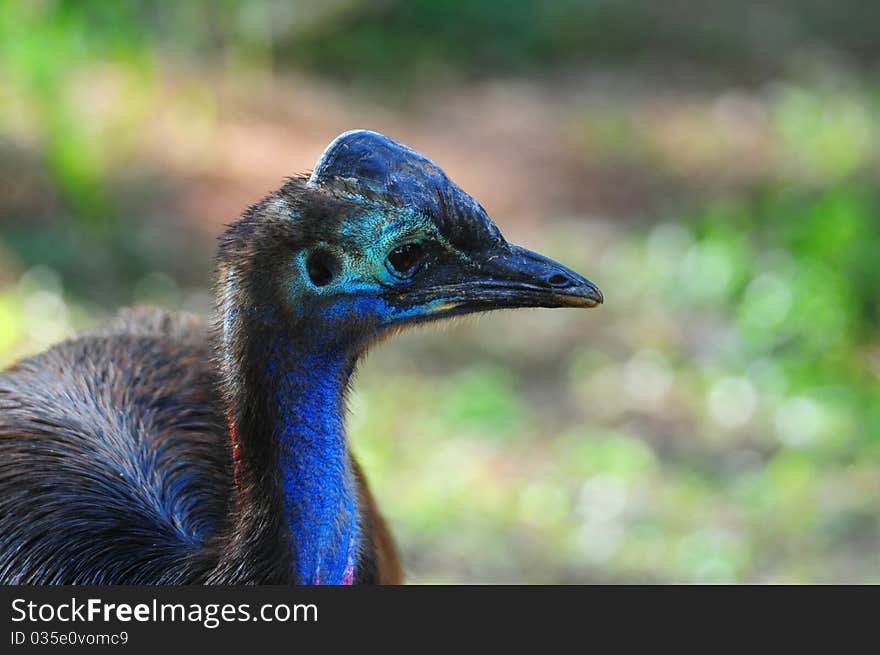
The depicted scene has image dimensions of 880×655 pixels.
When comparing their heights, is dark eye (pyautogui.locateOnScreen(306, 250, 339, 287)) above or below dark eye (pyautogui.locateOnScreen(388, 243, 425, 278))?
below

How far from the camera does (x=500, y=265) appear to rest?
115 inches

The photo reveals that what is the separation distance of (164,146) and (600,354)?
3.04 meters

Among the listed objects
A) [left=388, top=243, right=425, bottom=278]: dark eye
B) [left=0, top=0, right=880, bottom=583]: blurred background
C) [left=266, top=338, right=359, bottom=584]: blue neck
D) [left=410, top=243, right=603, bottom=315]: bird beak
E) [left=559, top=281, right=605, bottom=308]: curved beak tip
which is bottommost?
[left=266, top=338, right=359, bottom=584]: blue neck

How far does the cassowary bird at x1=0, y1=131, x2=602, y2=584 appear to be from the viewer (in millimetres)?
2781

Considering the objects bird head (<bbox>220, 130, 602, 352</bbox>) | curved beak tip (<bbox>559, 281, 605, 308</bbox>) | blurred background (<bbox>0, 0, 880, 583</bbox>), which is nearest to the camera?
bird head (<bbox>220, 130, 602, 352</bbox>)

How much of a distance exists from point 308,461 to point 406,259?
467mm

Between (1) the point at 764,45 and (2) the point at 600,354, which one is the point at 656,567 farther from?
(1) the point at 764,45

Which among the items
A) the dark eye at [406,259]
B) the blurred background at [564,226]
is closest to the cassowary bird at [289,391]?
the dark eye at [406,259]

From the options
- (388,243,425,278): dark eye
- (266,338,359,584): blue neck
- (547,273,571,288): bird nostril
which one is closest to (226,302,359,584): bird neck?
(266,338,359,584): blue neck

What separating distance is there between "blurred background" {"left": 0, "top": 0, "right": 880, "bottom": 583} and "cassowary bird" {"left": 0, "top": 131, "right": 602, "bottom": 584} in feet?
2.66

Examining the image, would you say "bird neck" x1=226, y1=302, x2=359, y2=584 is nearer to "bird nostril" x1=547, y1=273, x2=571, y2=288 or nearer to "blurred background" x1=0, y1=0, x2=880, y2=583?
"bird nostril" x1=547, y1=273, x2=571, y2=288

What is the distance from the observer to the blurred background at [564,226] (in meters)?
5.63

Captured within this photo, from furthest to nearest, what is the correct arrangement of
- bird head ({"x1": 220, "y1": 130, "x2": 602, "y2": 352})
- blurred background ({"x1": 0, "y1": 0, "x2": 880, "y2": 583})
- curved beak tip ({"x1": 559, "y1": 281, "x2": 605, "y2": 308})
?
blurred background ({"x1": 0, "y1": 0, "x2": 880, "y2": 583}) → curved beak tip ({"x1": 559, "y1": 281, "x2": 605, "y2": 308}) → bird head ({"x1": 220, "y1": 130, "x2": 602, "y2": 352})

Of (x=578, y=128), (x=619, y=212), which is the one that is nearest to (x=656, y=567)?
(x=619, y=212)
